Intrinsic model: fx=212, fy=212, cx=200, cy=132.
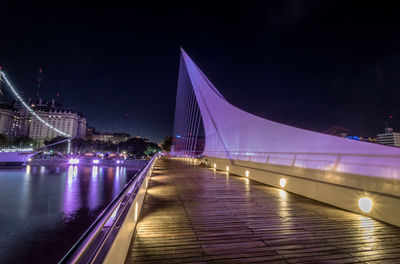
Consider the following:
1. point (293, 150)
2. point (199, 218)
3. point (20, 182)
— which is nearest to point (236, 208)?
point (199, 218)

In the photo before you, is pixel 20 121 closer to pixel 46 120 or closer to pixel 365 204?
pixel 46 120

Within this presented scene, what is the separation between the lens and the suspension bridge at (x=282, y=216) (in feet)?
6.86

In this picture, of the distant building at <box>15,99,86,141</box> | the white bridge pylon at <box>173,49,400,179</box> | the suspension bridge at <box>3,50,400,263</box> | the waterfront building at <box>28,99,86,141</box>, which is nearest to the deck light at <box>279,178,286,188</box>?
the suspension bridge at <box>3,50,400,263</box>

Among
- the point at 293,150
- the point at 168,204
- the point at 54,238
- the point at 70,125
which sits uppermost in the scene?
the point at 70,125

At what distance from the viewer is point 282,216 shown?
11.5ft

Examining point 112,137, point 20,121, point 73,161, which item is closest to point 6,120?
point 20,121

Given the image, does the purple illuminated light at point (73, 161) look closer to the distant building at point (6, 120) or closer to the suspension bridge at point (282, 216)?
the distant building at point (6, 120)

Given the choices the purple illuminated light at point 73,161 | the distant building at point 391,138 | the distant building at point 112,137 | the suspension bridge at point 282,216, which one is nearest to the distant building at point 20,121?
the distant building at point 112,137

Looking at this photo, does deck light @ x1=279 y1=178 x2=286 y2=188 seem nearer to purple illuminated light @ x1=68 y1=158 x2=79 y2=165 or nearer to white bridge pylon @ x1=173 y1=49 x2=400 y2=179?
white bridge pylon @ x1=173 y1=49 x2=400 y2=179

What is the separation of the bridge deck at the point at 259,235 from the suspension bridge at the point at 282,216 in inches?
0.4

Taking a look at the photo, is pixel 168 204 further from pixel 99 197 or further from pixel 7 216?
pixel 99 197

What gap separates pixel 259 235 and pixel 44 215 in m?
24.4

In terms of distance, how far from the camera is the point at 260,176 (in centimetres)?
736

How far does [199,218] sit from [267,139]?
4.25 m
